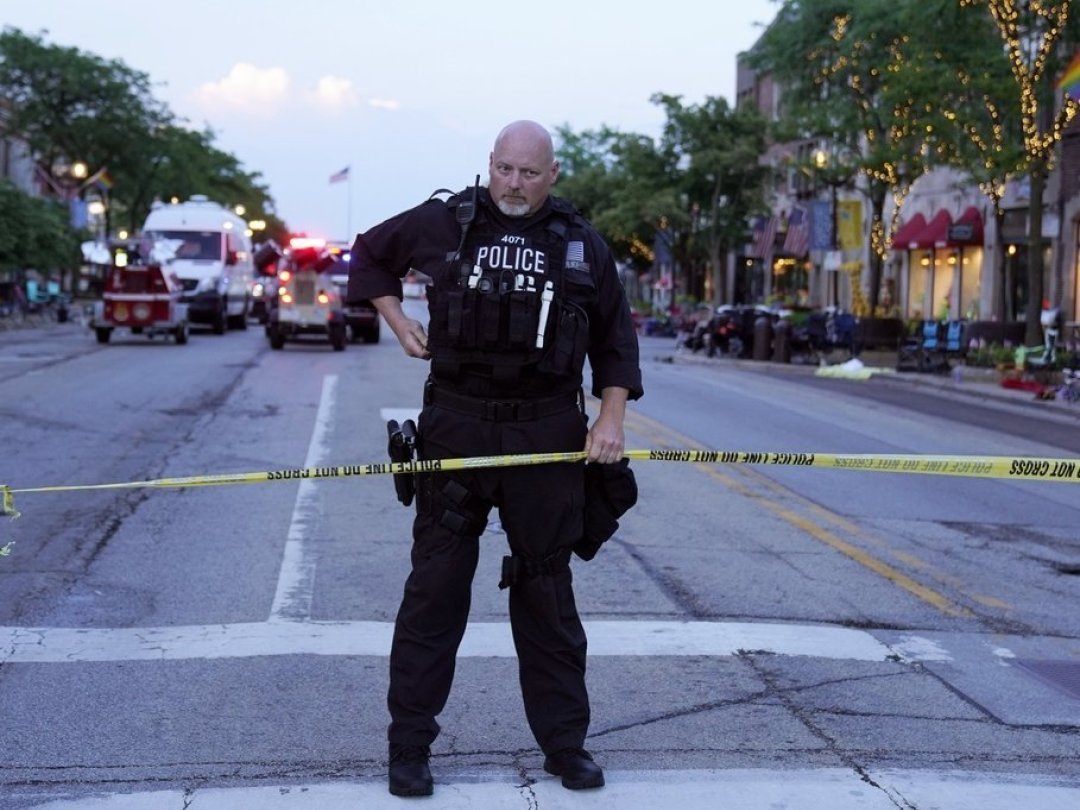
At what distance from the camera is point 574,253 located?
16.1 ft

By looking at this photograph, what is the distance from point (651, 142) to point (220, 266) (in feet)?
76.5

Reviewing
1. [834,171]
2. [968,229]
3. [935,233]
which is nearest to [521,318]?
[834,171]

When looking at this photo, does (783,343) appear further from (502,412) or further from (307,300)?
(502,412)

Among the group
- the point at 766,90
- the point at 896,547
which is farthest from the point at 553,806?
the point at 766,90

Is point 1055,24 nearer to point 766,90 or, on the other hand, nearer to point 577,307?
point 577,307

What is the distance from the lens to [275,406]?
63.0 feet

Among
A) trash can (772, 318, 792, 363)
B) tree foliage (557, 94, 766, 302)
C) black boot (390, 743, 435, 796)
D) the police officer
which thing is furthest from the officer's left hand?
tree foliage (557, 94, 766, 302)

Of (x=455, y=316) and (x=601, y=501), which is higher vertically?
(x=455, y=316)

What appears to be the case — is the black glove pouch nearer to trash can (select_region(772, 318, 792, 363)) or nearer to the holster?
the holster

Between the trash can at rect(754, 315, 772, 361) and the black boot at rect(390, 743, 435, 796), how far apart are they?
3320cm

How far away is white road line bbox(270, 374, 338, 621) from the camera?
7575 millimetres

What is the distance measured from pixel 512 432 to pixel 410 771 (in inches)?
40.1

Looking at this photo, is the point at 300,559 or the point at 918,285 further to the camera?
the point at 918,285

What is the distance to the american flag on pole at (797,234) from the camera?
60969mm
